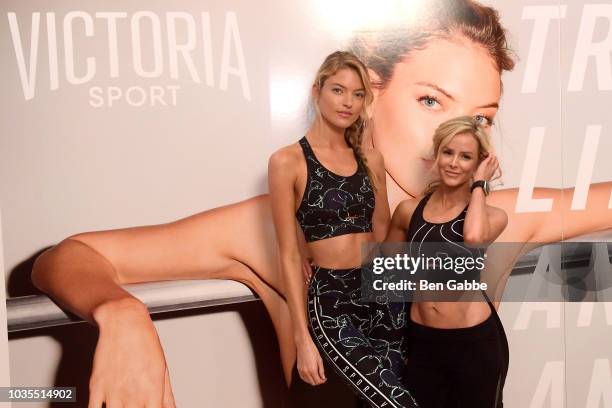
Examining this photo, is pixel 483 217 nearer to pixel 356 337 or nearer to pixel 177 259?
pixel 356 337

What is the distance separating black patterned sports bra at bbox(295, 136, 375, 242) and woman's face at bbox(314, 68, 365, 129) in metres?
0.16

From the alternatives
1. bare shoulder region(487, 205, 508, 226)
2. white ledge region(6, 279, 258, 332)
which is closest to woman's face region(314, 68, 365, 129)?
bare shoulder region(487, 205, 508, 226)

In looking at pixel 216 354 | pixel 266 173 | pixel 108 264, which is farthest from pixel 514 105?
pixel 108 264

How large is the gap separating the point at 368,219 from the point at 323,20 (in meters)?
0.77

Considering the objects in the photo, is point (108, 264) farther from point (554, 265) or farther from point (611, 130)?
point (611, 130)

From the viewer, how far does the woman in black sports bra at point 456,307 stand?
7.73ft

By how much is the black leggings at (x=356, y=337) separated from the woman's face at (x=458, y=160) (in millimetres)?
487

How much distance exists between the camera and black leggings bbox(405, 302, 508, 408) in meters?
2.34

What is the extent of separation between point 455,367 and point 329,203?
74 cm

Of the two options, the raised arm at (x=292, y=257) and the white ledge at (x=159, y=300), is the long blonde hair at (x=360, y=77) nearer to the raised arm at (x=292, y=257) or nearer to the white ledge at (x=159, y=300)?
the raised arm at (x=292, y=257)

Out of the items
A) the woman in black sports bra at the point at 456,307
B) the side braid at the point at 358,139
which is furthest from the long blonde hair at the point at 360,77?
the woman in black sports bra at the point at 456,307

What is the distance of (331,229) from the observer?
2.39 meters

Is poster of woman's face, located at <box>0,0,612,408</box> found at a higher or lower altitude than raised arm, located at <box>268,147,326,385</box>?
higher

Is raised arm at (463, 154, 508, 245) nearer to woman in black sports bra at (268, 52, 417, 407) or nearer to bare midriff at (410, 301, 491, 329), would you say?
bare midriff at (410, 301, 491, 329)
